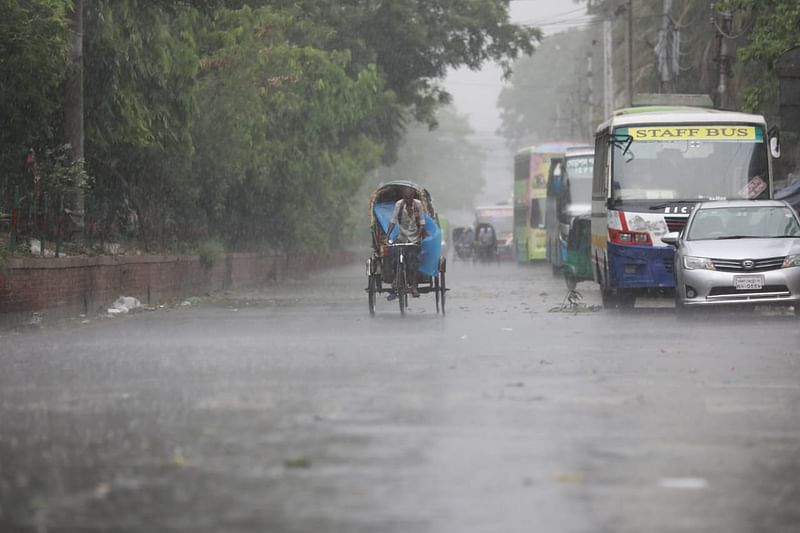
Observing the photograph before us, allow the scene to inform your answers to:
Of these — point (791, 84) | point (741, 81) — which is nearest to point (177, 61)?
point (791, 84)

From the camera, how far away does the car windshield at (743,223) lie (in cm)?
2402

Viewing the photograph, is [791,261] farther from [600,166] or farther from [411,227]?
[600,166]

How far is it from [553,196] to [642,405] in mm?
43281

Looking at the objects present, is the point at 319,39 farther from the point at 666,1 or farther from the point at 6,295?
the point at 6,295

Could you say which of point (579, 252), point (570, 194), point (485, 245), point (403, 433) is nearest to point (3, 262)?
point (403, 433)

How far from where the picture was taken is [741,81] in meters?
44.9

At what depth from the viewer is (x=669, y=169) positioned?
2705 centimetres

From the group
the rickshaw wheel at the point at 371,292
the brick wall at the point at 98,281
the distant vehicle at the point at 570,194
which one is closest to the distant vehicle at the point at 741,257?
the rickshaw wheel at the point at 371,292

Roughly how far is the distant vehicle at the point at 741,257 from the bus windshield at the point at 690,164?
2.47 m

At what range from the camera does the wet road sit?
7.30 m

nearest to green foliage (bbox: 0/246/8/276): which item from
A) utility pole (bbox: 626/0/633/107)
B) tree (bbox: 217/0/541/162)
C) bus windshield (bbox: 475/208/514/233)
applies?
tree (bbox: 217/0/541/162)

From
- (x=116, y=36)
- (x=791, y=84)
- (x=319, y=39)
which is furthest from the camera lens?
(x=319, y=39)

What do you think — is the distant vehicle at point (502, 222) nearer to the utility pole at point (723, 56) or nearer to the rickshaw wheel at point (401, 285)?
the utility pole at point (723, 56)

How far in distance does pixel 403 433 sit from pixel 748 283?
45.0 feet
